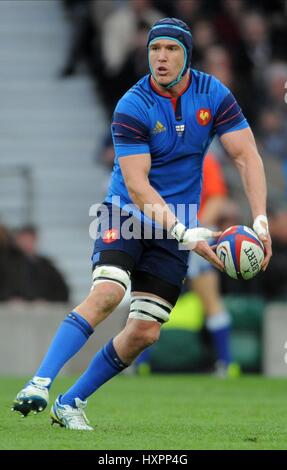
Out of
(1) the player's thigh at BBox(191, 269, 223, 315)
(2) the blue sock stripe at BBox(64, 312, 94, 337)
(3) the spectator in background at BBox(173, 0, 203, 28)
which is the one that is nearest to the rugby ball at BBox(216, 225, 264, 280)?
(2) the blue sock stripe at BBox(64, 312, 94, 337)

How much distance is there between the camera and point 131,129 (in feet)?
23.4

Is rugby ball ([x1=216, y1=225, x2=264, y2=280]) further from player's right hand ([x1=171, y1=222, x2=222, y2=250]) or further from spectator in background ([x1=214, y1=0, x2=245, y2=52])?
spectator in background ([x1=214, y1=0, x2=245, y2=52])

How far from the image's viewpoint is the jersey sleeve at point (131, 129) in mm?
7121

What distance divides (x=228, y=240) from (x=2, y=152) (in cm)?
1084

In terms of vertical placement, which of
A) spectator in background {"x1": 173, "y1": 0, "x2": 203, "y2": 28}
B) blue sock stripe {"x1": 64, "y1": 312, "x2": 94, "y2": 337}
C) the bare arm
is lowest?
blue sock stripe {"x1": 64, "y1": 312, "x2": 94, "y2": 337}

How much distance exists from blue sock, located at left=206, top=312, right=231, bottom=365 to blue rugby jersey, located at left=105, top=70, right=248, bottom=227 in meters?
5.25

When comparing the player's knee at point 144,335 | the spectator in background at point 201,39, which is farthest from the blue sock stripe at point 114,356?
the spectator in background at point 201,39

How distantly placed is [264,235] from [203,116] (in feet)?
2.54

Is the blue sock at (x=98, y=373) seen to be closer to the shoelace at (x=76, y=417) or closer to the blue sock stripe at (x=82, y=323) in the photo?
the shoelace at (x=76, y=417)

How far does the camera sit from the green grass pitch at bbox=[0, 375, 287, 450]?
20.9 ft

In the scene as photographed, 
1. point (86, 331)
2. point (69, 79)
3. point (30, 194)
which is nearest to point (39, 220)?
point (30, 194)

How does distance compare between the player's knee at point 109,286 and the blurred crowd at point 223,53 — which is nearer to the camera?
the player's knee at point 109,286

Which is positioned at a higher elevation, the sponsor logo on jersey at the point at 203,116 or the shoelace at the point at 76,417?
the sponsor logo on jersey at the point at 203,116

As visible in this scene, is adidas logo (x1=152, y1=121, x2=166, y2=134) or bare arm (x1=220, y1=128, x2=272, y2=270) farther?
bare arm (x1=220, y1=128, x2=272, y2=270)
